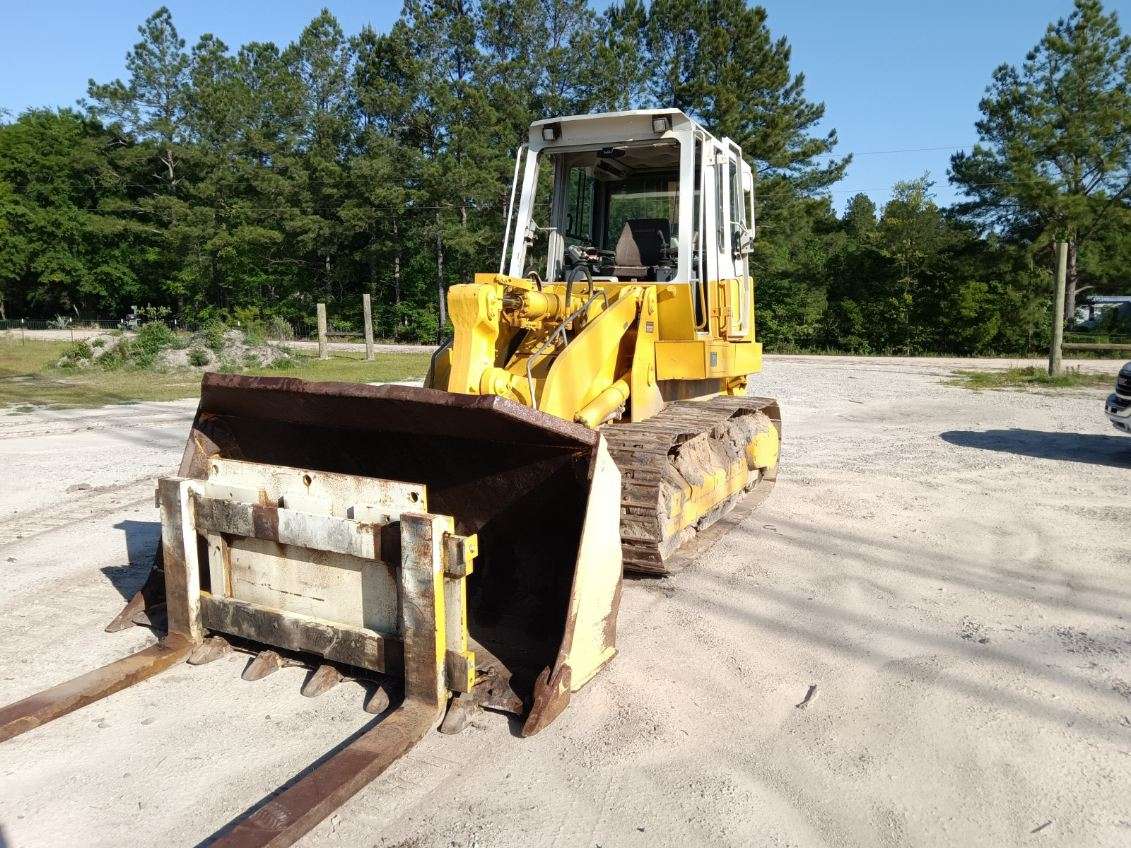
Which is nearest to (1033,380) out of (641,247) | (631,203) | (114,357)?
(631,203)

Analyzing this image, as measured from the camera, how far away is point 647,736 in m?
3.39

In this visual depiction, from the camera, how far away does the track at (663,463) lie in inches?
189

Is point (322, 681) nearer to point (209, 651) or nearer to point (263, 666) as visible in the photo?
point (263, 666)

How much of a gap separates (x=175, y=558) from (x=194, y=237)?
41.6m

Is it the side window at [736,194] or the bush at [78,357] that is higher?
the side window at [736,194]

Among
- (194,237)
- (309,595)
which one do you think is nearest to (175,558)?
(309,595)

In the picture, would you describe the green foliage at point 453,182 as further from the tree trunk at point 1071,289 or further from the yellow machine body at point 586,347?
the yellow machine body at point 586,347

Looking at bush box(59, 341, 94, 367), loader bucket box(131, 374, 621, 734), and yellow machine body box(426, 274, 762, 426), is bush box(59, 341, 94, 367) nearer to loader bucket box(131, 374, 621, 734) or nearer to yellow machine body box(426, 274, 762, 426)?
yellow machine body box(426, 274, 762, 426)

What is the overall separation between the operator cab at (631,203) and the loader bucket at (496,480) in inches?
84.7

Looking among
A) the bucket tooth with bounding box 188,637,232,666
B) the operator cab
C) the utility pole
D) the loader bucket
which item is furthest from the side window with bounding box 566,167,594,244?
the utility pole

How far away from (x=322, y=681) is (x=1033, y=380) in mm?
17616

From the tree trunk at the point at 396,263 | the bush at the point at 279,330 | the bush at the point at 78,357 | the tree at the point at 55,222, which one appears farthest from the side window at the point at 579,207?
the tree at the point at 55,222

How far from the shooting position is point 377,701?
3.61 metres

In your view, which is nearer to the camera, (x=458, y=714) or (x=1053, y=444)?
(x=458, y=714)
